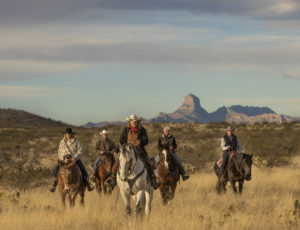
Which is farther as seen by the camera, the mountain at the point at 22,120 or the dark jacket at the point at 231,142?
the mountain at the point at 22,120

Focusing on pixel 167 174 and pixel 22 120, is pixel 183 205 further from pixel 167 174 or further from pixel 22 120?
pixel 22 120

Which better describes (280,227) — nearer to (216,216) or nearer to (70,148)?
(216,216)

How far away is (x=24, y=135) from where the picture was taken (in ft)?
194

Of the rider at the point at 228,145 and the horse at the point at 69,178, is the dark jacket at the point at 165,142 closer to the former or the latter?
the horse at the point at 69,178

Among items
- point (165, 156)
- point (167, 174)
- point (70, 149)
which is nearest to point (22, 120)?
point (167, 174)

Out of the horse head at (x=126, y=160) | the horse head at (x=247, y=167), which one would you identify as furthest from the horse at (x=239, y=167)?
the horse head at (x=126, y=160)

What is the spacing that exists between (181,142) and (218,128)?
38.0 feet

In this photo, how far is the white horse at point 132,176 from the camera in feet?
36.1

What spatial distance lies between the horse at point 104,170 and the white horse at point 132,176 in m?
4.57

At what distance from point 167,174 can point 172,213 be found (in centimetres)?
204

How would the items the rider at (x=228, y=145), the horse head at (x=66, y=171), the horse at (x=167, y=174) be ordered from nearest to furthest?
the horse head at (x=66, y=171), the horse at (x=167, y=174), the rider at (x=228, y=145)

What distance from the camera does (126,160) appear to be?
10977mm

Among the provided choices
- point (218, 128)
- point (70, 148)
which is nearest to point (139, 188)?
point (70, 148)

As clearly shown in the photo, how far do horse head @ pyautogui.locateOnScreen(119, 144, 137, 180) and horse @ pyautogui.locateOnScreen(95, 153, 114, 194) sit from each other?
17.3 ft
